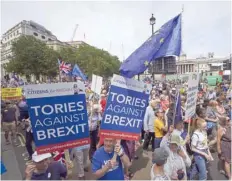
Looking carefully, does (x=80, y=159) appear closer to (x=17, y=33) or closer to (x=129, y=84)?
(x=129, y=84)

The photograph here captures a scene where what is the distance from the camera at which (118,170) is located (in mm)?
3088

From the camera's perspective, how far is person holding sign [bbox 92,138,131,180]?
2.90 m

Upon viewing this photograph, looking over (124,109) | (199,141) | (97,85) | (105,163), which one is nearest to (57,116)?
(105,163)

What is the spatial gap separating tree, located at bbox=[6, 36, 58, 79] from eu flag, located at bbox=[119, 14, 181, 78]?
40.4 metres

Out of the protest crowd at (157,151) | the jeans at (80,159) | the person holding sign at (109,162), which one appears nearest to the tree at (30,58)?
the protest crowd at (157,151)

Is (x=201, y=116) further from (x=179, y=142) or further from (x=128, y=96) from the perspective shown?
(x=128, y=96)

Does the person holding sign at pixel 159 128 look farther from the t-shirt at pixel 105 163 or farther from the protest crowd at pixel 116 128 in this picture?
the t-shirt at pixel 105 163

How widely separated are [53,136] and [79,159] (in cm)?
197

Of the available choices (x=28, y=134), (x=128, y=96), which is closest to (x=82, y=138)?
(x=128, y=96)

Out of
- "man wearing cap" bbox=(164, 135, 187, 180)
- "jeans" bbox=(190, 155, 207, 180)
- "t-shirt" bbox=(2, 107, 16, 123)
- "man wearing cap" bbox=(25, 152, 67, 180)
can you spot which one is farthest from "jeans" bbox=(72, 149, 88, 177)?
"t-shirt" bbox=(2, 107, 16, 123)

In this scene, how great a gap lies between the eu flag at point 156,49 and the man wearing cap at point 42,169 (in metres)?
1.97

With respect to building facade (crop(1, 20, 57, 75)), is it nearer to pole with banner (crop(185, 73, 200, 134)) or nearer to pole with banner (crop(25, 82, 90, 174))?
pole with banner (crop(185, 73, 200, 134))

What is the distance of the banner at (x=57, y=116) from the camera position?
10.2 ft

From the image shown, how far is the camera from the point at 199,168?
4.41 m
